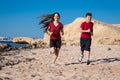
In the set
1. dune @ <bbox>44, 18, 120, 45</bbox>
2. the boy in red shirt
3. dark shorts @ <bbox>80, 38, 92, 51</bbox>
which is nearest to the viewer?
the boy in red shirt

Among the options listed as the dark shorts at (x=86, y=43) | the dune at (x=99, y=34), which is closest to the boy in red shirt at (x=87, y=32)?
the dark shorts at (x=86, y=43)

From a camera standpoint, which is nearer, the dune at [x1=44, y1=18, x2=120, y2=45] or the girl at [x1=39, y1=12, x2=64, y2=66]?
the girl at [x1=39, y1=12, x2=64, y2=66]

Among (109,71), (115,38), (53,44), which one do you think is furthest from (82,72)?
(115,38)

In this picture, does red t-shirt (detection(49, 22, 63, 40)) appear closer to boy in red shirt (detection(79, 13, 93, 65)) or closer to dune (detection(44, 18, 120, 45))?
boy in red shirt (detection(79, 13, 93, 65))

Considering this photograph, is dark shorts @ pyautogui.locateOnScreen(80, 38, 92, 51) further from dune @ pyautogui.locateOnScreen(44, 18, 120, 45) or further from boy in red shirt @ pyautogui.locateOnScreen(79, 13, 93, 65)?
dune @ pyautogui.locateOnScreen(44, 18, 120, 45)

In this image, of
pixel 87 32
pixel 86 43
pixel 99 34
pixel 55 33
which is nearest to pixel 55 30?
pixel 55 33

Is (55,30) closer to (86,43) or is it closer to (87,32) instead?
(87,32)

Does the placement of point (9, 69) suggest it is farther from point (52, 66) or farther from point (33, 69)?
point (52, 66)

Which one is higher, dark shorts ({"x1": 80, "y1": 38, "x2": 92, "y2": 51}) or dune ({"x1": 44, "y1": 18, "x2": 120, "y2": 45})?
dune ({"x1": 44, "y1": 18, "x2": 120, "y2": 45})

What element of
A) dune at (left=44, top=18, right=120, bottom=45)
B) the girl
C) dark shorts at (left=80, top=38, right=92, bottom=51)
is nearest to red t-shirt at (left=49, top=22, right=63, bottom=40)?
the girl

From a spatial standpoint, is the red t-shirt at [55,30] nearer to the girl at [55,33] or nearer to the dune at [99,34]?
the girl at [55,33]

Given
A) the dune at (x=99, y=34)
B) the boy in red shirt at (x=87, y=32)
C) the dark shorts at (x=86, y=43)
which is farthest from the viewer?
the dune at (x=99, y=34)

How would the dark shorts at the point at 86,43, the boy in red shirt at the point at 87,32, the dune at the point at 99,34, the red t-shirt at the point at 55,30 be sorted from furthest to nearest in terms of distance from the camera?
the dune at the point at 99,34 → the dark shorts at the point at 86,43 → the boy in red shirt at the point at 87,32 → the red t-shirt at the point at 55,30

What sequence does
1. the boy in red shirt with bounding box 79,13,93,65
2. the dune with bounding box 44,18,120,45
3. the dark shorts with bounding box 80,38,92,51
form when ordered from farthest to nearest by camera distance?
1. the dune with bounding box 44,18,120,45
2. the dark shorts with bounding box 80,38,92,51
3. the boy in red shirt with bounding box 79,13,93,65
